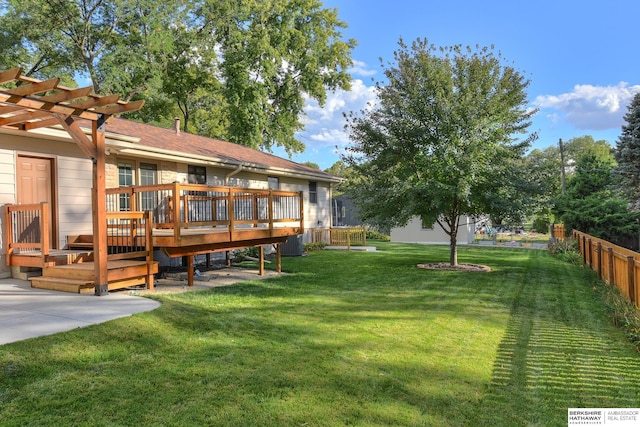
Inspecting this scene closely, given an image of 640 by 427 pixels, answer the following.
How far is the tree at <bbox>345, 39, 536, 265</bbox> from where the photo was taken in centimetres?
1083

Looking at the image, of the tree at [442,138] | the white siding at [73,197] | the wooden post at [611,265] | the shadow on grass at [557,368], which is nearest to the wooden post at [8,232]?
the white siding at [73,197]

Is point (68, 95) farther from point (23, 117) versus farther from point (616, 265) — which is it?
point (616, 265)

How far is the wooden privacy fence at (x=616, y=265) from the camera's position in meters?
6.60

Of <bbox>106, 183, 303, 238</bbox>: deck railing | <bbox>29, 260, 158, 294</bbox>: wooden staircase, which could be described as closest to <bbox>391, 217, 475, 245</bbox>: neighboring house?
<bbox>106, 183, 303, 238</bbox>: deck railing

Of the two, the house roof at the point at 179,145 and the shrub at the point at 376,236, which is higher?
the house roof at the point at 179,145

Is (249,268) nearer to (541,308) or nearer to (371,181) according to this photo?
(371,181)

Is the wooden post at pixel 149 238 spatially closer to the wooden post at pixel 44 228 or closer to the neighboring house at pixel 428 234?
the wooden post at pixel 44 228

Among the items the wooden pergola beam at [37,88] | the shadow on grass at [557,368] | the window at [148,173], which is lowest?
the shadow on grass at [557,368]

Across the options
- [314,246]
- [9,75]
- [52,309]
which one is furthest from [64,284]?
[314,246]

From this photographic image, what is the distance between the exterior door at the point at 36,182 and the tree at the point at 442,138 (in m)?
7.71

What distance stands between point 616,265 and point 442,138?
16.7 ft

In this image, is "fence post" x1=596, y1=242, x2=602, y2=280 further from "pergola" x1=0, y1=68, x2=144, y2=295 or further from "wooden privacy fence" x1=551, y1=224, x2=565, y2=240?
"pergola" x1=0, y1=68, x2=144, y2=295

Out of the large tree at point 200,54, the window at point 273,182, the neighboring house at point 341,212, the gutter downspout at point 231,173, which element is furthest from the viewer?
the neighboring house at point 341,212

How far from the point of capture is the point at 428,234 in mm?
23844
